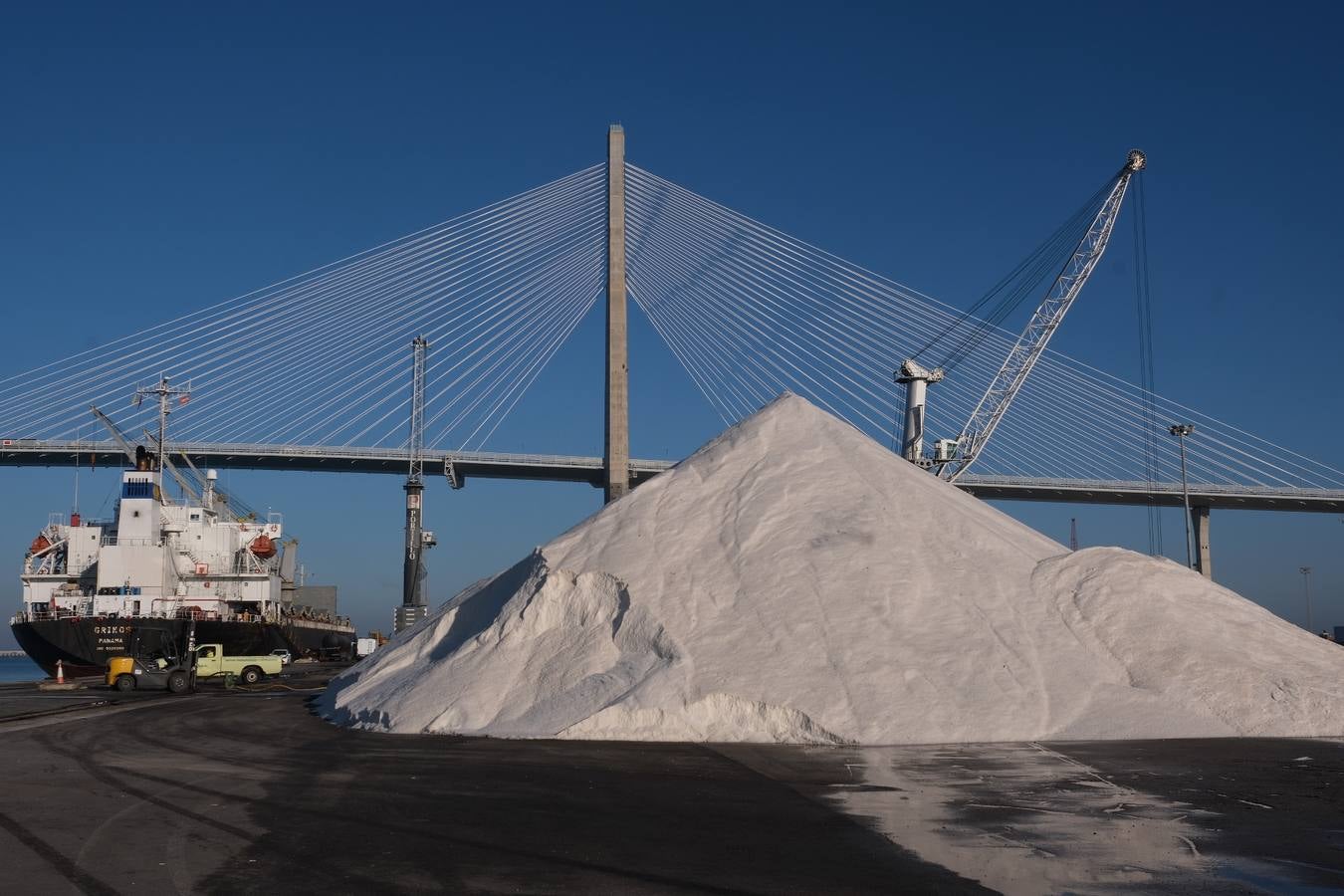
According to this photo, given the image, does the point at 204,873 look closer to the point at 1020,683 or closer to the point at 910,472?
the point at 1020,683

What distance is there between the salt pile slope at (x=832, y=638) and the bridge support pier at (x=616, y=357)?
14503mm

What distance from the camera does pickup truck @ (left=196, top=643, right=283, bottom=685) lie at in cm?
4034

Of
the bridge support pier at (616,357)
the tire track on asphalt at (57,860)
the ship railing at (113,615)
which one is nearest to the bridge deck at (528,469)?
the ship railing at (113,615)

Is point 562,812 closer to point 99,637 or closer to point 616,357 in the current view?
point 616,357

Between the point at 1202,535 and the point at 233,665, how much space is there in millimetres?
65300

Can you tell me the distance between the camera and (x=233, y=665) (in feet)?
134

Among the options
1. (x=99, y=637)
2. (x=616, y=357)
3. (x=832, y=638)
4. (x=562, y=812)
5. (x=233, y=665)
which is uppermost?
(x=616, y=357)

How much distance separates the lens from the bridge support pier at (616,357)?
132ft

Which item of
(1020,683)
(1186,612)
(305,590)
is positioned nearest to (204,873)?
(1020,683)

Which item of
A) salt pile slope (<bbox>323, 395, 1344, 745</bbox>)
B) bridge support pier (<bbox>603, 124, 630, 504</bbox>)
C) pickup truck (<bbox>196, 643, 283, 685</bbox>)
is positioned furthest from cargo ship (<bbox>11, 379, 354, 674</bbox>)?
salt pile slope (<bbox>323, 395, 1344, 745</bbox>)

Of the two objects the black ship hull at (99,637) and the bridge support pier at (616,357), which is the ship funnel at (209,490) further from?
the bridge support pier at (616,357)

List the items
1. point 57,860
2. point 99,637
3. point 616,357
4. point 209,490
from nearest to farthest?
point 57,860, point 616,357, point 99,637, point 209,490

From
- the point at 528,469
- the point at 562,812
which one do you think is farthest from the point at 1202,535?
the point at 562,812

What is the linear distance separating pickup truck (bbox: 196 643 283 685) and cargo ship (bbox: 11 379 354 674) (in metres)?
14.2
